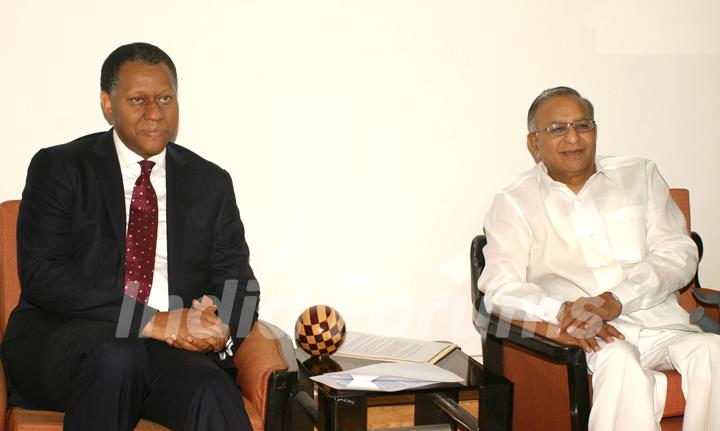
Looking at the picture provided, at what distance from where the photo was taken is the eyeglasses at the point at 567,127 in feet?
10.1

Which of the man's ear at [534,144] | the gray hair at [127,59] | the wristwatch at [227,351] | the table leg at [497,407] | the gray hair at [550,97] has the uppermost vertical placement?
the gray hair at [127,59]

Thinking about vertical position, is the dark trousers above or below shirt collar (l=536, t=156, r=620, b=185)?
below

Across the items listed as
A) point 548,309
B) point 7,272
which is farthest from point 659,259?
point 7,272

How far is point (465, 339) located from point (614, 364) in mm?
1197

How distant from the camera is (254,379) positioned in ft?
7.87

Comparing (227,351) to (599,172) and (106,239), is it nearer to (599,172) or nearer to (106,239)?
(106,239)

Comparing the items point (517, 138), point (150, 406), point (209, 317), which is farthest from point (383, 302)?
point (150, 406)

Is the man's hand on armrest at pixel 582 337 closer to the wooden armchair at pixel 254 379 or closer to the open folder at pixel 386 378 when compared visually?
the open folder at pixel 386 378

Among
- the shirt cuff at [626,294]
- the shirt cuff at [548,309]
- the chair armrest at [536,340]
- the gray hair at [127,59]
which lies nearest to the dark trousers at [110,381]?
the gray hair at [127,59]

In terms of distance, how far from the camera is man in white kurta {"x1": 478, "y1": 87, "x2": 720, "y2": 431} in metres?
2.80

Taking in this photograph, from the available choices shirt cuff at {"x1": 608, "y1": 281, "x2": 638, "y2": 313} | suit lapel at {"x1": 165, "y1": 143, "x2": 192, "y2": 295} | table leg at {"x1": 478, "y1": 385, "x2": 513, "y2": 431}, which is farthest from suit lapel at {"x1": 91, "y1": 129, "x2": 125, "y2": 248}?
shirt cuff at {"x1": 608, "y1": 281, "x2": 638, "y2": 313}

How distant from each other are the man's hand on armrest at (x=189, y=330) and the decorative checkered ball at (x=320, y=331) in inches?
11.0

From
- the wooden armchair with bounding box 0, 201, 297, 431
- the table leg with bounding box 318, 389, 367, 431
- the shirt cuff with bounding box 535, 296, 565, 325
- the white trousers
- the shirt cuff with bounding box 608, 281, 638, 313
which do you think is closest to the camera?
the wooden armchair with bounding box 0, 201, 297, 431

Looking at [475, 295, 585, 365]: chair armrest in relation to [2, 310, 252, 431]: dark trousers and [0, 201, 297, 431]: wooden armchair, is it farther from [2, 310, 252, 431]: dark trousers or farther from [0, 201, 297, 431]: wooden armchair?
[2, 310, 252, 431]: dark trousers
